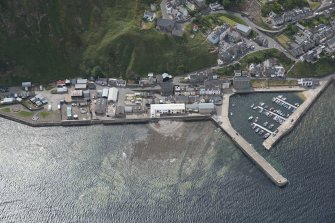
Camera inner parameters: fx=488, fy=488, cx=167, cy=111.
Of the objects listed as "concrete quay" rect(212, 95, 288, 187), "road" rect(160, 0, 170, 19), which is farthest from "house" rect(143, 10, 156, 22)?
"concrete quay" rect(212, 95, 288, 187)

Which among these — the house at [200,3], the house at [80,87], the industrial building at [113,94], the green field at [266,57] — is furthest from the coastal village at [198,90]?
the house at [200,3]

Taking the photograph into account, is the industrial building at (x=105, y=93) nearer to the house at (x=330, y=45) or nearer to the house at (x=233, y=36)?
the house at (x=233, y=36)

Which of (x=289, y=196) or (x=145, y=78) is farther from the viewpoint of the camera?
(x=145, y=78)

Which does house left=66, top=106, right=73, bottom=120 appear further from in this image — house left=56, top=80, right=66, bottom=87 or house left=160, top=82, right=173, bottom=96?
house left=160, top=82, right=173, bottom=96

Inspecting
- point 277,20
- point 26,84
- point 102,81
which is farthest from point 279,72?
point 26,84

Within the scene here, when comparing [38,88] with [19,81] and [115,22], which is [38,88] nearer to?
[19,81]

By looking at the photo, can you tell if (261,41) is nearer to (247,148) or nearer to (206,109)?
(206,109)

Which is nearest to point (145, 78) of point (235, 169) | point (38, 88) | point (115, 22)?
point (115, 22)
